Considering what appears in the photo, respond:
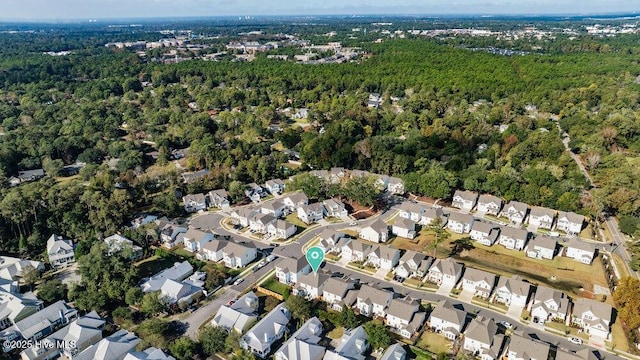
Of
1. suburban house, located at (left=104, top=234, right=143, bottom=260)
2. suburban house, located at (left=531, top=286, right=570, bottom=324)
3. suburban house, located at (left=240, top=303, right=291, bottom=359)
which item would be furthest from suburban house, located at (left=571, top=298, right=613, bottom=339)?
suburban house, located at (left=104, top=234, right=143, bottom=260)

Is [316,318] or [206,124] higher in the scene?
[206,124]

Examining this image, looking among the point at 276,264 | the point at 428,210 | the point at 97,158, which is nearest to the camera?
the point at 276,264

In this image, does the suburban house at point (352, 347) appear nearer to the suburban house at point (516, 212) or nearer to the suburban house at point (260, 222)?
the suburban house at point (260, 222)

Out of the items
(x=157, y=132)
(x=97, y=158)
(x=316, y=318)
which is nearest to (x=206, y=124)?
(x=157, y=132)

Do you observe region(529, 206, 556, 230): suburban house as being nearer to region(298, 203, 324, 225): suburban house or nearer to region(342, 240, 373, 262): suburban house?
region(342, 240, 373, 262): suburban house

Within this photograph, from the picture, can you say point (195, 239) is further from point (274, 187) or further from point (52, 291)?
point (274, 187)

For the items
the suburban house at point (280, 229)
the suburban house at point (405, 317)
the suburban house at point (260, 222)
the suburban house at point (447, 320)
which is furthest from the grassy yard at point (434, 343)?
the suburban house at point (260, 222)

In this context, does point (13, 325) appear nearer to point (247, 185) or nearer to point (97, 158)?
point (247, 185)
